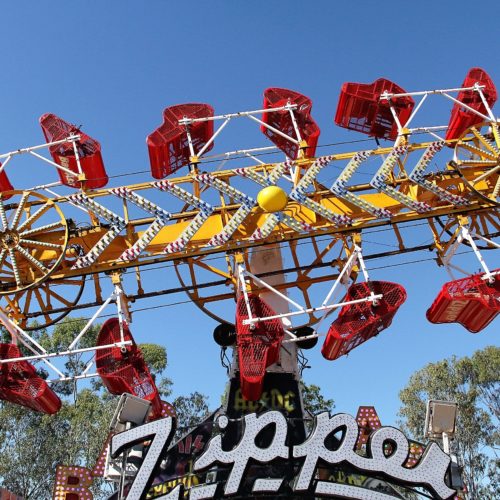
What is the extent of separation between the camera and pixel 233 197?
15266 millimetres

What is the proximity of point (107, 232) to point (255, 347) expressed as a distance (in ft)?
15.6

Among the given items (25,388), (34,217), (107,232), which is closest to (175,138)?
(107,232)

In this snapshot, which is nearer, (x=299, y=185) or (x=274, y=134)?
(x=299, y=185)

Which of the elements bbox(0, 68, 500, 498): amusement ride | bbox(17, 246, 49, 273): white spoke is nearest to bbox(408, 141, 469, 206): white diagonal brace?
bbox(0, 68, 500, 498): amusement ride

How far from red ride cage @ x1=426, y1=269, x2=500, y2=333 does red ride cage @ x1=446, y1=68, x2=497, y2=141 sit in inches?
183

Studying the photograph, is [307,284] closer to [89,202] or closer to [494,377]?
[89,202]

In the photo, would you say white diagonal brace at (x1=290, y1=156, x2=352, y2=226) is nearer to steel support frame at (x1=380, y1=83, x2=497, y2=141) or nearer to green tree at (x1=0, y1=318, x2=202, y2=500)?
steel support frame at (x1=380, y1=83, x2=497, y2=141)

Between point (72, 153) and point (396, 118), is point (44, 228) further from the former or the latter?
point (396, 118)

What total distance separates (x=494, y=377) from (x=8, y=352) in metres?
29.4

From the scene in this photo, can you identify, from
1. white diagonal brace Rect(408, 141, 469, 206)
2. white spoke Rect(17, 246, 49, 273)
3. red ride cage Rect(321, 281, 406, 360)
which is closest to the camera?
red ride cage Rect(321, 281, 406, 360)

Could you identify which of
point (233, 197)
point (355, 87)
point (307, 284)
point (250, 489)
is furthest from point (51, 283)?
point (355, 87)

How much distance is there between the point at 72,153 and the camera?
16.5 meters

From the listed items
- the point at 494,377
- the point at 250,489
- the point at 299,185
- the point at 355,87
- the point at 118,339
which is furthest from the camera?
the point at 494,377

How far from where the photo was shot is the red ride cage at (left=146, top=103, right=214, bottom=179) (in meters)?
16.2
